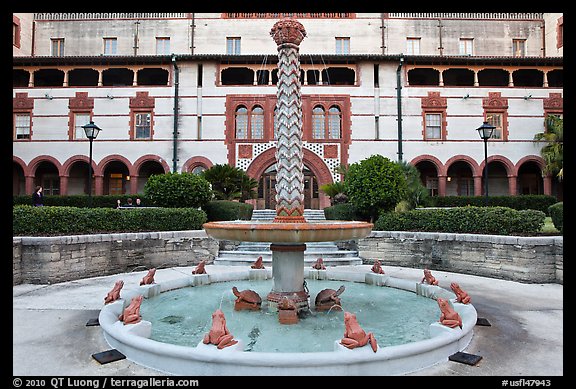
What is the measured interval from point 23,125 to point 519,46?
37.3m

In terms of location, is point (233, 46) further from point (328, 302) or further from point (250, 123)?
point (328, 302)

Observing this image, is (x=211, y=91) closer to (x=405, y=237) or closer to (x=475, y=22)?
(x=405, y=237)

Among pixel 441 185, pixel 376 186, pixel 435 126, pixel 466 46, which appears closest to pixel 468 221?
pixel 376 186

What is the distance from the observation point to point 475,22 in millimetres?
30500

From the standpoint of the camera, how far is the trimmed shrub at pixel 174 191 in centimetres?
1432

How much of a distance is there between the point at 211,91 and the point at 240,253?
16.0 meters

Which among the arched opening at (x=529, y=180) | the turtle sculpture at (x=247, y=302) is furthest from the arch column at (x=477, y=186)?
the turtle sculpture at (x=247, y=302)

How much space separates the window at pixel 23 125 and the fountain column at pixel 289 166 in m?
26.7

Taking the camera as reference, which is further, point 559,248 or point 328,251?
point 328,251

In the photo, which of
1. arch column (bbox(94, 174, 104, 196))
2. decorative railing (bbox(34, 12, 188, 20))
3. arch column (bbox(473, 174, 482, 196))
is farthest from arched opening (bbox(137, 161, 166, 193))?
arch column (bbox(473, 174, 482, 196))

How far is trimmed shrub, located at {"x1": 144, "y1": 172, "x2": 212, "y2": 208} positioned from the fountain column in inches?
333

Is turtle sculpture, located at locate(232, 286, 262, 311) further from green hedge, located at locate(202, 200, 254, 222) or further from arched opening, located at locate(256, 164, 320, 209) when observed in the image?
arched opening, located at locate(256, 164, 320, 209)

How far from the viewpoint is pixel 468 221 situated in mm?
11430
